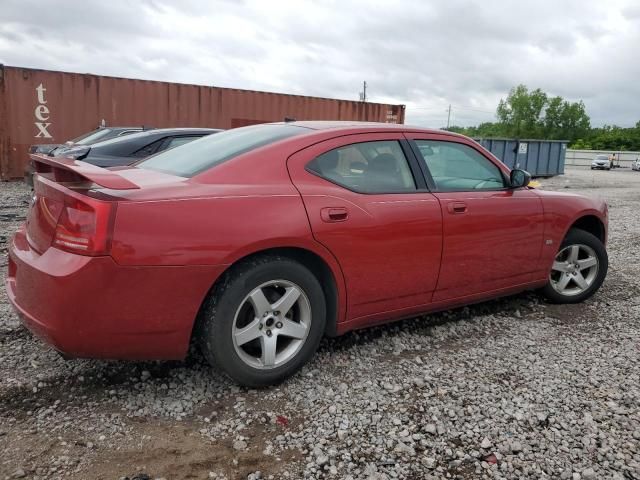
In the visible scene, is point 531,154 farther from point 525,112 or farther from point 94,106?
point 525,112

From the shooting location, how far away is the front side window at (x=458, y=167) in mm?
3478

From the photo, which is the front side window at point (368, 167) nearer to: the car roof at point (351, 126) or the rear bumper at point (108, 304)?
the car roof at point (351, 126)

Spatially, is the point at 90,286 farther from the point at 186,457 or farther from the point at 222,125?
the point at 222,125

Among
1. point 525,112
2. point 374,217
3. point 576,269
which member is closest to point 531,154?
point 576,269

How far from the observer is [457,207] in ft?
11.1

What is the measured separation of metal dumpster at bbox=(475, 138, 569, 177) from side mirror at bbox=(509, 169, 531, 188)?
17.9 metres

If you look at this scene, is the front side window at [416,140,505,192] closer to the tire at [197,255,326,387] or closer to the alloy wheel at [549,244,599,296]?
the alloy wheel at [549,244,599,296]

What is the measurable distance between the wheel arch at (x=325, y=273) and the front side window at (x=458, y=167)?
1.02 m

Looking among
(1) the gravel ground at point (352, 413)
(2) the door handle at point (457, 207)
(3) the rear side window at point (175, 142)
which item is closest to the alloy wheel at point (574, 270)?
(1) the gravel ground at point (352, 413)

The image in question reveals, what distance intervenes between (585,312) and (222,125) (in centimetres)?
1201

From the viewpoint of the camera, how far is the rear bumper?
A: 89.7 inches

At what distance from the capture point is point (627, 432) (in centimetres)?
249

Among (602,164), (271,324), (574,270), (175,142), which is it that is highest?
(602,164)

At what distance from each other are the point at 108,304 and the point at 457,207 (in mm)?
2188
